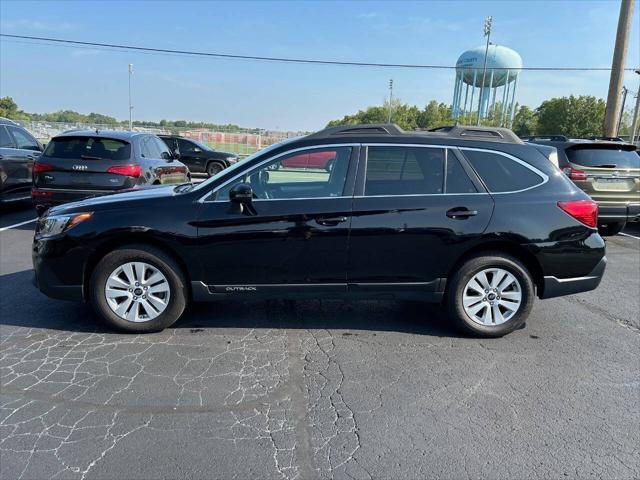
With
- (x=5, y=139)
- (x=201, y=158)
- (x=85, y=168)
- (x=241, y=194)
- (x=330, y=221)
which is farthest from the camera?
(x=201, y=158)

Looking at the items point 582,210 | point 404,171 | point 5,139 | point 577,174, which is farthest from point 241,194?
point 5,139

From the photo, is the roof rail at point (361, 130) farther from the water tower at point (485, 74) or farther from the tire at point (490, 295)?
the water tower at point (485, 74)

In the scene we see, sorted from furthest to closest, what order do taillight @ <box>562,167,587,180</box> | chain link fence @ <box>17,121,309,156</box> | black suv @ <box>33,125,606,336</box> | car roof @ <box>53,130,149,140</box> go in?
chain link fence @ <box>17,121,309,156</box>
taillight @ <box>562,167,587,180</box>
car roof @ <box>53,130,149,140</box>
black suv @ <box>33,125,606,336</box>

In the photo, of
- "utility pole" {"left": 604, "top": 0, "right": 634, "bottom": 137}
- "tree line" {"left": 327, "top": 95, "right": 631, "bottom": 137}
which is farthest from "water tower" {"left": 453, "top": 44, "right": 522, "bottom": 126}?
"utility pole" {"left": 604, "top": 0, "right": 634, "bottom": 137}

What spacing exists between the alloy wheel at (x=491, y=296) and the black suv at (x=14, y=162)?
8.61m

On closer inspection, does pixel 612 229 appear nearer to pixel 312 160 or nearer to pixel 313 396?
pixel 312 160

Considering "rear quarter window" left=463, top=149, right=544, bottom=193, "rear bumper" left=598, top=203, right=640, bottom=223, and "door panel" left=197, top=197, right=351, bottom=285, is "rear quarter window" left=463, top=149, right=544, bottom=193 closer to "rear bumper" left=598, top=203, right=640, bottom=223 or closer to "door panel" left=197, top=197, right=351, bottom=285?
"door panel" left=197, top=197, right=351, bottom=285

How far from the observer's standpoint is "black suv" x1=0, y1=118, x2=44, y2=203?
29.4 ft

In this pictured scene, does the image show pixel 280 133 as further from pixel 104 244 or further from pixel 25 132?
pixel 104 244

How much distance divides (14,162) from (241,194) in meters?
7.43

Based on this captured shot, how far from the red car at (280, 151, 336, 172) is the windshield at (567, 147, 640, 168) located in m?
5.94

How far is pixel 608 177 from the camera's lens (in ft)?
26.9

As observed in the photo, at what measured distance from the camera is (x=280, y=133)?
35531mm

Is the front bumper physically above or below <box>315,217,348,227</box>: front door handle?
below
